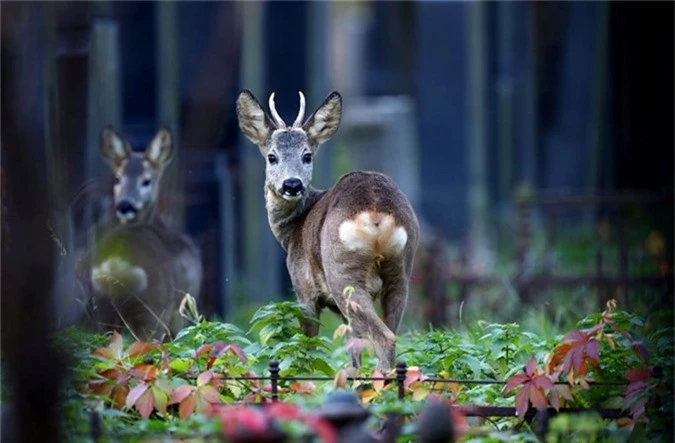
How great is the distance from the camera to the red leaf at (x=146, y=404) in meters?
5.76

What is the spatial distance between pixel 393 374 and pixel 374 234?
801 mm

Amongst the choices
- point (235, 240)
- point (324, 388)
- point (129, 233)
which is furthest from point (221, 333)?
point (235, 240)

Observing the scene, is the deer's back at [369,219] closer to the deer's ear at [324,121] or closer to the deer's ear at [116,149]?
the deer's ear at [324,121]

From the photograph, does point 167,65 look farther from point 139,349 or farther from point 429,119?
point 139,349

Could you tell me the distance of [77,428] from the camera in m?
5.25

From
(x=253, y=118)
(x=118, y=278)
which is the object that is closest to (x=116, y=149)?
(x=118, y=278)

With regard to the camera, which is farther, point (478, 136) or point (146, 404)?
point (478, 136)

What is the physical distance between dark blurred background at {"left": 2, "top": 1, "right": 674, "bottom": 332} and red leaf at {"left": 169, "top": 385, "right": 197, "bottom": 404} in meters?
1.49

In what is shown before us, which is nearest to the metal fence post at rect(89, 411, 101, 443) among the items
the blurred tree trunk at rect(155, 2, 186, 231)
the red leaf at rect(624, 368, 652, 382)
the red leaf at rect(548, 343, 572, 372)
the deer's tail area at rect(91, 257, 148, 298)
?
the red leaf at rect(548, 343, 572, 372)

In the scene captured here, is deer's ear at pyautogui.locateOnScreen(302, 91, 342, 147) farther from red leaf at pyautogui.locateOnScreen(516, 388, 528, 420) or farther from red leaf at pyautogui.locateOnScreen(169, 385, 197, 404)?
red leaf at pyautogui.locateOnScreen(516, 388, 528, 420)

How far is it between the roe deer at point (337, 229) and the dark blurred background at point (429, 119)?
118cm

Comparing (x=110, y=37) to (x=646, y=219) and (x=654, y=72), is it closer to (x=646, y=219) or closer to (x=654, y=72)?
(x=646, y=219)

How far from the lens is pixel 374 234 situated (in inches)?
267

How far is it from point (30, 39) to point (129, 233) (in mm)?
5443
